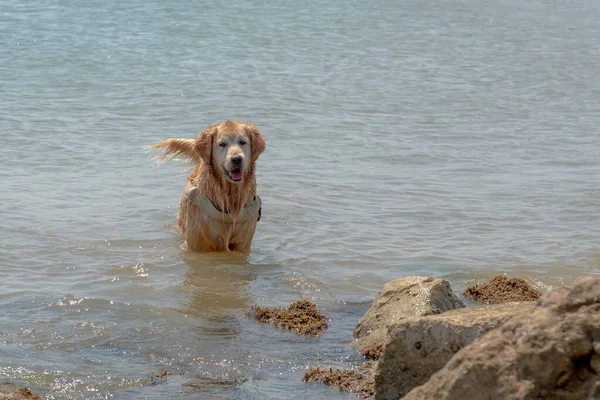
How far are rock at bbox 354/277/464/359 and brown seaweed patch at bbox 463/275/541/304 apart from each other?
93 cm

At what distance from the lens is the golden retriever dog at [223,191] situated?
8523 mm

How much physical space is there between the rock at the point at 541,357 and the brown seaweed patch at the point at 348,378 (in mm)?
1951

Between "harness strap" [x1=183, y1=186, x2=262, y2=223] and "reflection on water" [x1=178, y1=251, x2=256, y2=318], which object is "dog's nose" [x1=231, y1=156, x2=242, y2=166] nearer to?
"harness strap" [x1=183, y1=186, x2=262, y2=223]

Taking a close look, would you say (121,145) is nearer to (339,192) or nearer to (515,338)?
(339,192)

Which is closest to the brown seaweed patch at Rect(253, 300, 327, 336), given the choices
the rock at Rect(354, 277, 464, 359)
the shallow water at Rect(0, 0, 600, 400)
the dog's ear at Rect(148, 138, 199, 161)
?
the shallow water at Rect(0, 0, 600, 400)

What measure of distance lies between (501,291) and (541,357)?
13.8ft

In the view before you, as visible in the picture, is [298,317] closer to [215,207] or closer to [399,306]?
[399,306]

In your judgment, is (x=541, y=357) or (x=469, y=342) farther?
(x=469, y=342)

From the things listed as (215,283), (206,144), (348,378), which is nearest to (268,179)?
(206,144)

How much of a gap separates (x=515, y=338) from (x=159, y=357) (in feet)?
10.2

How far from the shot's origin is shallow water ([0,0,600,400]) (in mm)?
6508

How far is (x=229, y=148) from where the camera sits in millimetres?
8469

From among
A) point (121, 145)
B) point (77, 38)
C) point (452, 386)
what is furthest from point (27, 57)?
point (452, 386)

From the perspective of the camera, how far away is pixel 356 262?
8.74 metres
